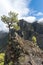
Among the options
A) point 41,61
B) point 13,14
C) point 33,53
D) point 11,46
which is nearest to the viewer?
point 41,61

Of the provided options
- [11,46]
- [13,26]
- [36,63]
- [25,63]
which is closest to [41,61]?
[36,63]

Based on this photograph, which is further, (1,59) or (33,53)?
(1,59)

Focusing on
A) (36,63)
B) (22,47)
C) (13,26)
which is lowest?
(36,63)

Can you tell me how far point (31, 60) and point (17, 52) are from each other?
4630mm

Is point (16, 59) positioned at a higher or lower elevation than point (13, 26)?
lower

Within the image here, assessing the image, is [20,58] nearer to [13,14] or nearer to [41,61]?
[41,61]

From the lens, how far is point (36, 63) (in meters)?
43.6

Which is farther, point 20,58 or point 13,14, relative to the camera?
point 13,14

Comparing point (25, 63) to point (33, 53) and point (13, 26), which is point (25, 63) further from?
point (13, 26)

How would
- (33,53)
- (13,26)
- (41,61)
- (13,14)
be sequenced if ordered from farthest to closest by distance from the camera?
(13,14) < (13,26) < (33,53) < (41,61)

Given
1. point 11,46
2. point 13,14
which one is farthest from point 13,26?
point 11,46

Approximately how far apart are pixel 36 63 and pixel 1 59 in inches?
1767

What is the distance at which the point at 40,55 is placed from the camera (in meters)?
→ 49.2

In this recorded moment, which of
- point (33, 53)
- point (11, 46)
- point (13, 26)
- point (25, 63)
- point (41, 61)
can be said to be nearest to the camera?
point (25, 63)
